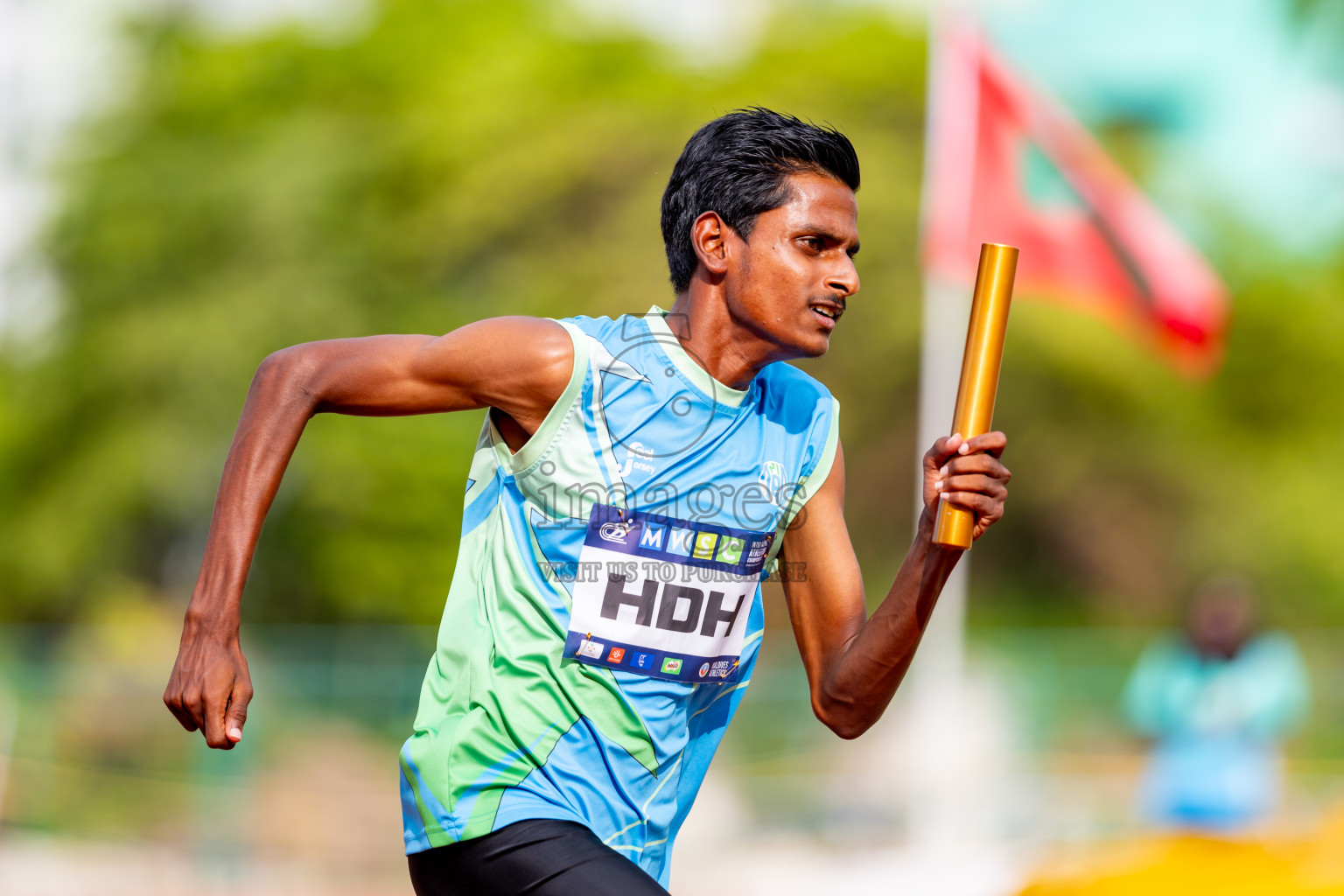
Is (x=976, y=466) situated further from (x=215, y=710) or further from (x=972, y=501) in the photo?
(x=215, y=710)

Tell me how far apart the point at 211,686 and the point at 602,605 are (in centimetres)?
77

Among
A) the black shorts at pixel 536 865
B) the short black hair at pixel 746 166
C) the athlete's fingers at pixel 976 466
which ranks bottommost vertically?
the black shorts at pixel 536 865

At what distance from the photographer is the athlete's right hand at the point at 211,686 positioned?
2602 mm

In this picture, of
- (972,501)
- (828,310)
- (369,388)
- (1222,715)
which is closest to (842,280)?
(828,310)

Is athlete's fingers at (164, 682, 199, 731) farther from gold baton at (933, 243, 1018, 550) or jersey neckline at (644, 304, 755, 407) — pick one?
gold baton at (933, 243, 1018, 550)

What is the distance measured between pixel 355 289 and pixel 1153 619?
1375cm

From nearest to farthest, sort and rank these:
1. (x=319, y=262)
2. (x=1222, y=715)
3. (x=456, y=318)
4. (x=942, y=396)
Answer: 1. (x=1222, y=715)
2. (x=942, y=396)
3. (x=319, y=262)
4. (x=456, y=318)

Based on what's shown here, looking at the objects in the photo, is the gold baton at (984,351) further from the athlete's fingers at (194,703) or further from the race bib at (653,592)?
the athlete's fingers at (194,703)

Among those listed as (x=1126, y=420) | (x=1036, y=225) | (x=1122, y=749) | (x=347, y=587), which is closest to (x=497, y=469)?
(x=1036, y=225)

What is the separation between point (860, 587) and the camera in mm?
3234

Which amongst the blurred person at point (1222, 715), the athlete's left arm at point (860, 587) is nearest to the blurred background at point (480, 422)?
the blurred person at point (1222, 715)

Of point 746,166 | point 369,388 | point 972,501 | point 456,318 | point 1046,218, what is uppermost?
point 456,318

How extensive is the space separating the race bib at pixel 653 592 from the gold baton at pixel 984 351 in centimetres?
49

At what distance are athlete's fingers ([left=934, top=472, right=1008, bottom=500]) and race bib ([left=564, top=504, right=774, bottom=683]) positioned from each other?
0.53 meters
